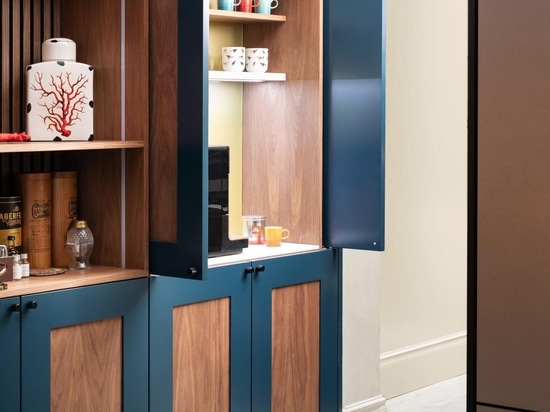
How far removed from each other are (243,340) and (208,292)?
0.83ft

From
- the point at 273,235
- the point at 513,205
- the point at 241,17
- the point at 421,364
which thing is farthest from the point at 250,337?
the point at 513,205

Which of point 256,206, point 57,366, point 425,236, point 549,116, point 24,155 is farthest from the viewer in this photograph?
point 425,236

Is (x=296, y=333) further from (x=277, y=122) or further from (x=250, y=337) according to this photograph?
(x=277, y=122)

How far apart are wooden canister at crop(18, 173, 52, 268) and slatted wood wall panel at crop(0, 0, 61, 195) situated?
0.28 ft

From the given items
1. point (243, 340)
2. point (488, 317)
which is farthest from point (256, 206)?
point (488, 317)

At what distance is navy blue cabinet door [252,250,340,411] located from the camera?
126 inches

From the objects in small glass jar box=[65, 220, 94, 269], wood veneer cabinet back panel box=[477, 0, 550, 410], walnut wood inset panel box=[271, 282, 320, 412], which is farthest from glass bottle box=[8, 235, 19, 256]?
wood veneer cabinet back panel box=[477, 0, 550, 410]

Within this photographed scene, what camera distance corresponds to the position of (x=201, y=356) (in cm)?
299

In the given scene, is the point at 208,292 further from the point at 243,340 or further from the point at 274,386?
the point at 274,386

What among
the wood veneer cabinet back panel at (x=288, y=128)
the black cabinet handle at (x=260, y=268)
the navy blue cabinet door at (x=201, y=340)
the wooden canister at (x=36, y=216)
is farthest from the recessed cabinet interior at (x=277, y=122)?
the wooden canister at (x=36, y=216)

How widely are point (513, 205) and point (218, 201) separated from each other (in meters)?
1.92

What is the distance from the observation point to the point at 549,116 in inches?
50.3

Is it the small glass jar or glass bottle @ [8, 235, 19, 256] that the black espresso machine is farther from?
glass bottle @ [8, 235, 19, 256]

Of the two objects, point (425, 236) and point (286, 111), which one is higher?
point (286, 111)
